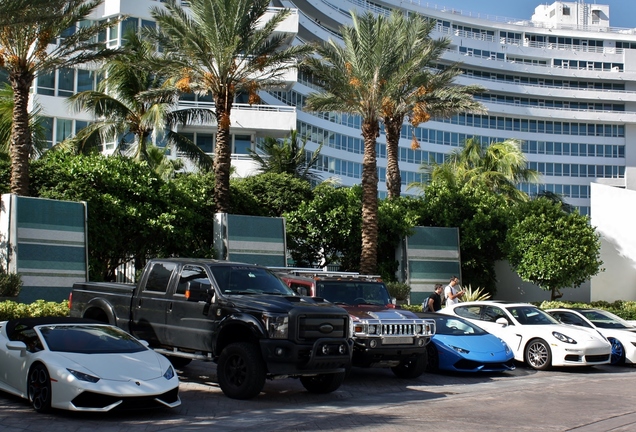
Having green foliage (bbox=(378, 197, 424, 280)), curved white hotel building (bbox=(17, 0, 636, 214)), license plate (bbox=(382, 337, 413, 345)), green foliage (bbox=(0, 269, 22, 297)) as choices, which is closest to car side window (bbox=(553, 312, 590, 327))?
license plate (bbox=(382, 337, 413, 345))

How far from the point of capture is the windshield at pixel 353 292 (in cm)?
1432

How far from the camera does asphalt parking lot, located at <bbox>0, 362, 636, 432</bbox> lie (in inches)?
366

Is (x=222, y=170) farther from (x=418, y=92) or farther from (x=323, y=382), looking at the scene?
(x=323, y=382)

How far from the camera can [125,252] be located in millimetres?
24750

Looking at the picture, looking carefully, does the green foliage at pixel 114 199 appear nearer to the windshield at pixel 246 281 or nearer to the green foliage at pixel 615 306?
the windshield at pixel 246 281

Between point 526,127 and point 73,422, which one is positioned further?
point 526,127

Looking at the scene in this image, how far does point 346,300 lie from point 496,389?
128 inches

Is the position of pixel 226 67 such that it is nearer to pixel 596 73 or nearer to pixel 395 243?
pixel 395 243

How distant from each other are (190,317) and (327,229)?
16.1 meters

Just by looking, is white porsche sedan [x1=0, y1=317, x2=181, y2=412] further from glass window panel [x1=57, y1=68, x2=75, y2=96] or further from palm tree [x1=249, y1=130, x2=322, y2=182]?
glass window panel [x1=57, y1=68, x2=75, y2=96]

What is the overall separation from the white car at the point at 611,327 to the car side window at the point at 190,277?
36.1ft

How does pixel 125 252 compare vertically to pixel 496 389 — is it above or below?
above

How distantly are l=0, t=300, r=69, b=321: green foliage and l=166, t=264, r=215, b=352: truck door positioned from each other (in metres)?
6.21

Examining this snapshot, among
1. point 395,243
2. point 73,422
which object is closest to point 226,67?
point 395,243
